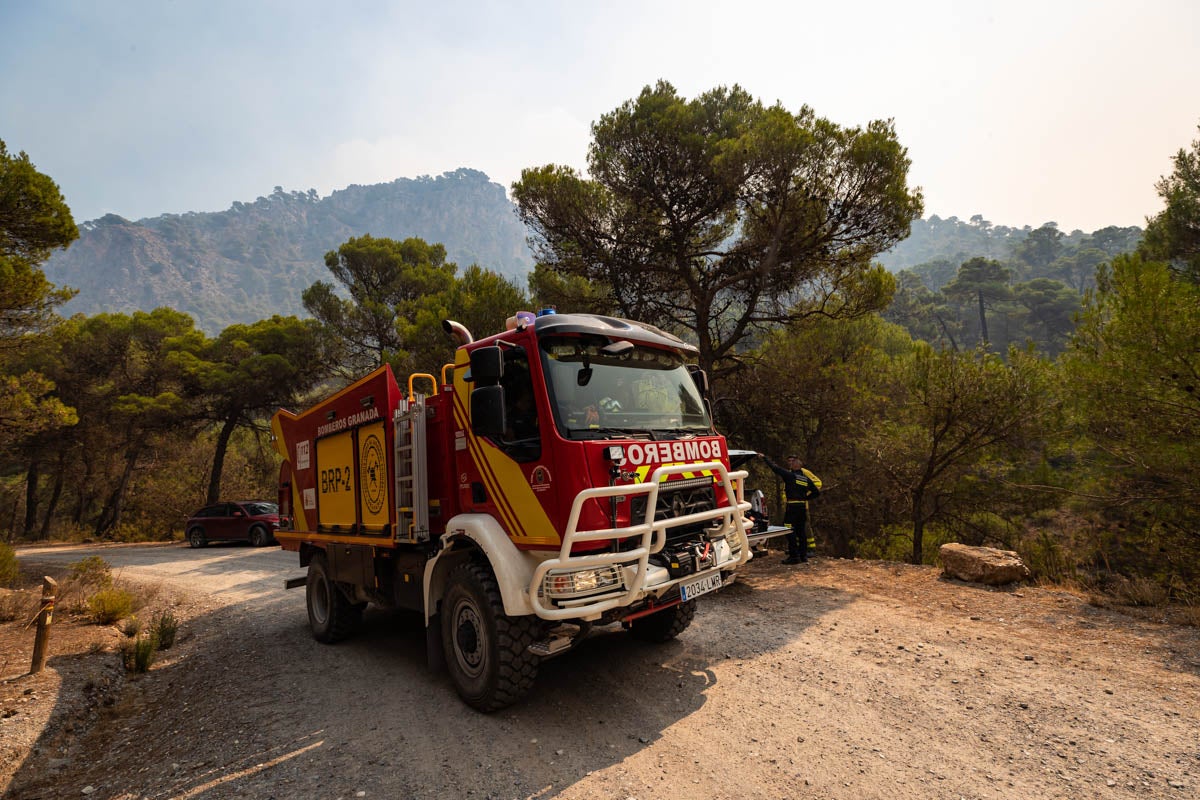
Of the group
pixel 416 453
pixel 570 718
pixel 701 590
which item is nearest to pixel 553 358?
pixel 416 453

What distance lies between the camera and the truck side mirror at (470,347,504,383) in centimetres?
375

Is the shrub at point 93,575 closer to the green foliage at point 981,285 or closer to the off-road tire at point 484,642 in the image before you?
the off-road tire at point 484,642

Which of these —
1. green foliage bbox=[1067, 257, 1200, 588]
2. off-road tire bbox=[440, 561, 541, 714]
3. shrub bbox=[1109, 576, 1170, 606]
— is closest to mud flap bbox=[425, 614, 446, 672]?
off-road tire bbox=[440, 561, 541, 714]

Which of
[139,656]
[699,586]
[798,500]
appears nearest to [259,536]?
[139,656]

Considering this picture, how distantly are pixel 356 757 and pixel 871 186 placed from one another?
449 inches

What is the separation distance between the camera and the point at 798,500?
29.9ft

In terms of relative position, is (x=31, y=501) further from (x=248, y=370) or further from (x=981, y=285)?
(x=981, y=285)

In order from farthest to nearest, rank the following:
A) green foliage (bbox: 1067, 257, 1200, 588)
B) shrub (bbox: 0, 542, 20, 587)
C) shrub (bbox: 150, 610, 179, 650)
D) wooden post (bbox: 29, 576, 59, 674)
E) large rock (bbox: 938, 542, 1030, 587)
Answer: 1. shrub (bbox: 0, 542, 20, 587)
2. green foliage (bbox: 1067, 257, 1200, 588)
3. large rock (bbox: 938, 542, 1030, 587)
4. shrub (bbox: 150, 610, 179, 650)
5. wooden post (bbox: 29, 576, 59, 674)

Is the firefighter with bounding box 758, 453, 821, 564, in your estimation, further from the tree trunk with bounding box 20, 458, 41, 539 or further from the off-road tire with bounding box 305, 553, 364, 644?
the tree trunk with bounding box 20, 458, 41, 539

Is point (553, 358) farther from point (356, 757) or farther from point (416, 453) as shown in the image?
point (356, 757)

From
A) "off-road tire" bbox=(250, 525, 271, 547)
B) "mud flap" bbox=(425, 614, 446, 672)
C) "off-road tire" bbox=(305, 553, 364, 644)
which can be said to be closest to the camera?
"mud flap" bbox=(425, 614, 446, 672)

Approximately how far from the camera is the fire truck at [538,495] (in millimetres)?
3668

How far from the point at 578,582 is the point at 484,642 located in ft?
3.00

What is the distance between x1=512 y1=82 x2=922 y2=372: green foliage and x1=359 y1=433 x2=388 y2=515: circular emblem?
794 centimetres
